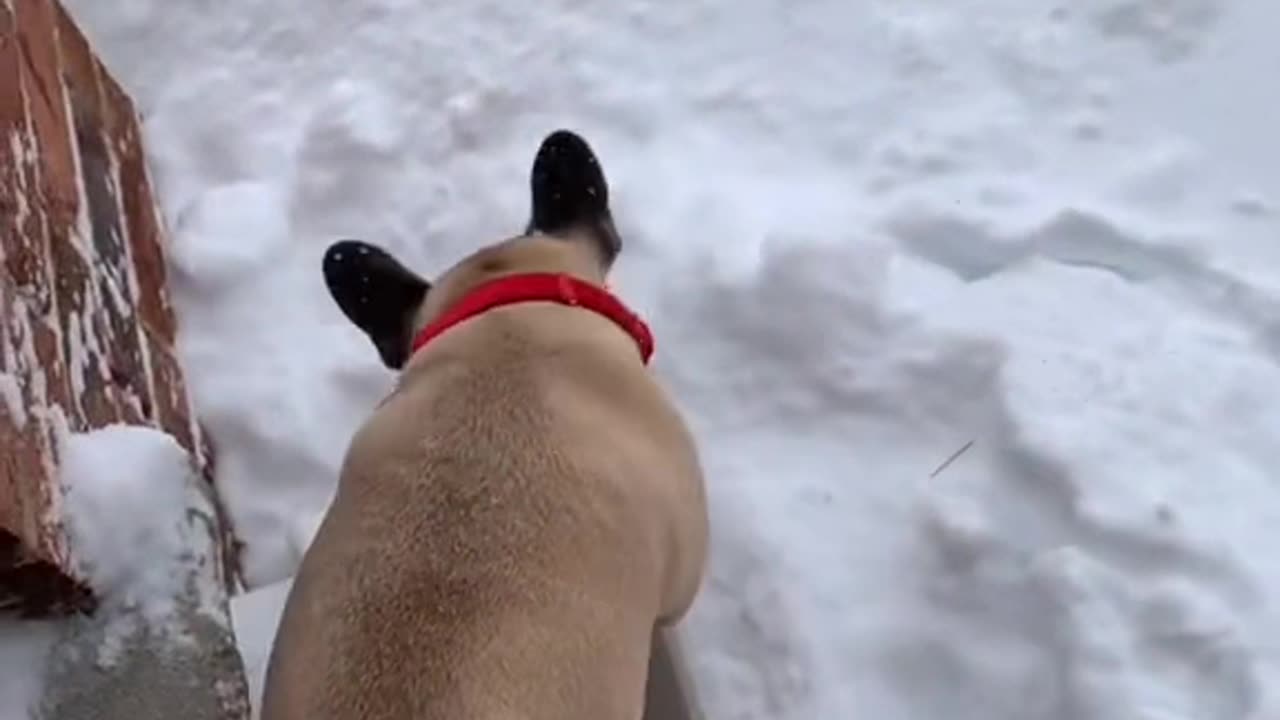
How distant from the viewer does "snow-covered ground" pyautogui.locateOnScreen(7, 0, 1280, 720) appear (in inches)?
81.5

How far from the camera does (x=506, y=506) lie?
63.3 inches

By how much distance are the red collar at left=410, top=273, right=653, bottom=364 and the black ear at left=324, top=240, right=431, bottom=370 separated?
0.34ft

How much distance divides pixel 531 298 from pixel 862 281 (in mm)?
608

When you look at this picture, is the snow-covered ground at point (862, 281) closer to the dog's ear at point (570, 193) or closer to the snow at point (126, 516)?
the snow at point (126, 516)

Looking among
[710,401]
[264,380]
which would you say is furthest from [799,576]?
[264,380]

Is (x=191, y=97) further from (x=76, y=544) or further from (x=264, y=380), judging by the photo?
(x=76, y=544)

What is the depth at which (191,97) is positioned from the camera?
8.89 feet

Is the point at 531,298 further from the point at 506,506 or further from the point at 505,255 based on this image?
the point at 506,506

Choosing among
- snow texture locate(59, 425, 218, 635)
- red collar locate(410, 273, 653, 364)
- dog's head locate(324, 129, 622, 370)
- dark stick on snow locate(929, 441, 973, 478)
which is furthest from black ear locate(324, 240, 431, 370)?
dark stick on snow locate(929, 441, 973, 478)

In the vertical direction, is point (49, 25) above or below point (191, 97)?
above

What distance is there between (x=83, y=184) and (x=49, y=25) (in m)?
0.22

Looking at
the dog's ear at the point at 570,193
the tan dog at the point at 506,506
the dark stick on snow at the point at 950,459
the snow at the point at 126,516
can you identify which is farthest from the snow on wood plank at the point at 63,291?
the dark stick on snow at the point at 950,459

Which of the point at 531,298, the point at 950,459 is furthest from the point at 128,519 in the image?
the point at 950,459

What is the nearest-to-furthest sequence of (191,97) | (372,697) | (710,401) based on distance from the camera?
(372,697)
(710,401)
(191,97)
